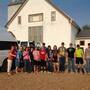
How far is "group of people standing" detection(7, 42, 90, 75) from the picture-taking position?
60.9ft

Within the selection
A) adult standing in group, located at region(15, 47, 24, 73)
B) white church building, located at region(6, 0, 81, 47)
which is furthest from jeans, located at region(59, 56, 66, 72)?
white church building, located at region(6, 0, 81, 47)

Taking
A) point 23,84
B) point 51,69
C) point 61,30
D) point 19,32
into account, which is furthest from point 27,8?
point 23,84

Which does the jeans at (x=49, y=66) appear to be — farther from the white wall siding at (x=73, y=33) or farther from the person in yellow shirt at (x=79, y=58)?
the white wall siding at (x=73, y=33)

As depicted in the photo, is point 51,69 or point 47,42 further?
point 47,42

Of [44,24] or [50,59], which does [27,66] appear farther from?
[44,24]

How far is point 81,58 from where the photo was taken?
18531 mm

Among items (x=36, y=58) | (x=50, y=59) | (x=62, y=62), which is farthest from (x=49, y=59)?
(x=36, y=58)

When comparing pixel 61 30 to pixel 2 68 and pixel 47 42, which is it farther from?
pixel 2 68

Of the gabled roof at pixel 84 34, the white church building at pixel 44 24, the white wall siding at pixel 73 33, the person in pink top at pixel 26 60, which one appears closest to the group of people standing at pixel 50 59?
the person in pink top at pixel 26 60

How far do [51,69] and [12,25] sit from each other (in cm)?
3051

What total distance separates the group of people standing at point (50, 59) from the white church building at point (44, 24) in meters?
23.1

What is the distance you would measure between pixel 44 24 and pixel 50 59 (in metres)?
26.5

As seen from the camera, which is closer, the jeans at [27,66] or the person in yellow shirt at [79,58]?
the person in yellow shirt at [79,58]

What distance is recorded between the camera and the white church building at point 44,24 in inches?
1695
